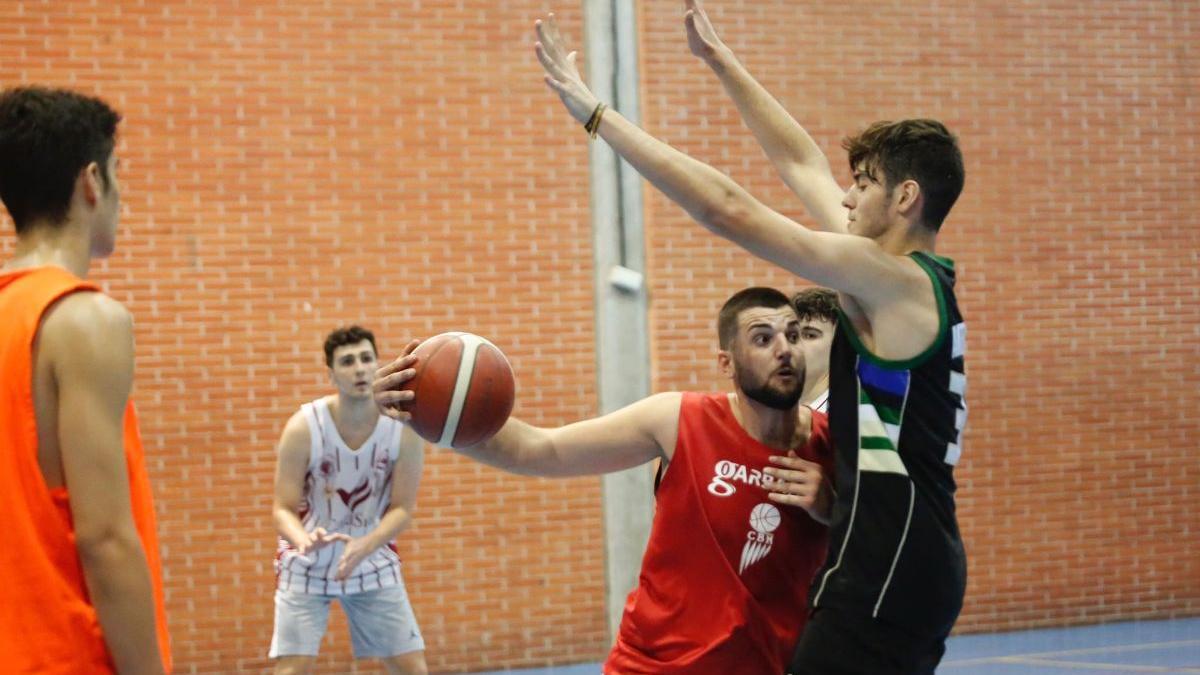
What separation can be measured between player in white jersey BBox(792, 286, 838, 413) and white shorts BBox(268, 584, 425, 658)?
2.82 meters

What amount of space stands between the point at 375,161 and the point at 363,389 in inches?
132

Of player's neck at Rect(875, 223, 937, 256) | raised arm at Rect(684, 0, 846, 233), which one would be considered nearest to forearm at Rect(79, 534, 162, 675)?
player's neck at Rect(875, 223, 937, 256)

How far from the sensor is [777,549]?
12.0ft

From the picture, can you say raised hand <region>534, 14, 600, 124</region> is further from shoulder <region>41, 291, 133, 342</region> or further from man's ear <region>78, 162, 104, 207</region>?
shoulder <region>41, 291, 133, 342</region>

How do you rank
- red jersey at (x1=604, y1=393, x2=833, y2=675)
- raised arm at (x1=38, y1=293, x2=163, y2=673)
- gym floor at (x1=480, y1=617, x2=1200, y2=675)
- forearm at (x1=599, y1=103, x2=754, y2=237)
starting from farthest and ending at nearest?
gym floor at (x1=480, y1=617, x2=1200, y2=675) → red jersey at (x1=604, y1=393, x2=833, y2=675) → forearm at (x1=599, y1=103, x2=754, y2=237) → raised arm at (x1=38, y1=293, x2=163, y2=673)

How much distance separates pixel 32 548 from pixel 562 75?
162 centimetres

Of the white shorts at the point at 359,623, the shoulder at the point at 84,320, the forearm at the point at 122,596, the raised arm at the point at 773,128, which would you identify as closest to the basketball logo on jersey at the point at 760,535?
the raised arm at the point at 773,128

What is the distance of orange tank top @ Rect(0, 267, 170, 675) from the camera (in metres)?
2.37

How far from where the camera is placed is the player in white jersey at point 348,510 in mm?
6777

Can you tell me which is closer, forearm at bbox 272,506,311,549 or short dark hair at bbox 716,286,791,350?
short dark hair at bbox 716,286,791,350

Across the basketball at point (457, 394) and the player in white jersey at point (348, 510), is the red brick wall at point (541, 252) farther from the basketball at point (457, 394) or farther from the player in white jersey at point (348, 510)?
the basketball at point (457, 394)

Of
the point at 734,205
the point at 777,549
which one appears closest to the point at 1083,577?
the point at 777,549

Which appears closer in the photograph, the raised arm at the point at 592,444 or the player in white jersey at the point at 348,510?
the raised arm at the point at 592,444

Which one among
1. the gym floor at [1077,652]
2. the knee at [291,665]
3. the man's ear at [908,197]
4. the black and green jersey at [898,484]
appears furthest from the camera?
the gym floor at [1077,652]
